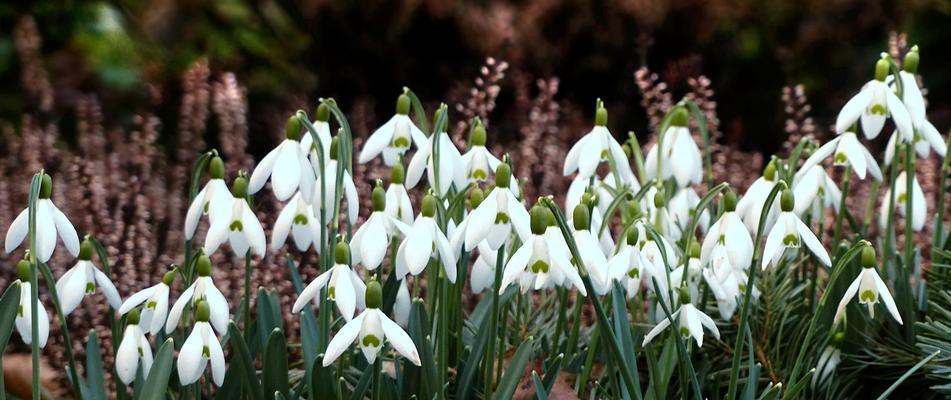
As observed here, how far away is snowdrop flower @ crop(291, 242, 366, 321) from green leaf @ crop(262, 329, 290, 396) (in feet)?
0.33

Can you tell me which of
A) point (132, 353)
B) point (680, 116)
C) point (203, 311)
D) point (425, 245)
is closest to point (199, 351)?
point (203, 311)

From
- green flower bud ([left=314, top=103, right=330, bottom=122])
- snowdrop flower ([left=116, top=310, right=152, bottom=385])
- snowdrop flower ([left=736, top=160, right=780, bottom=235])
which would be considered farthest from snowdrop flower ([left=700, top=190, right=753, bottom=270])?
snowdrop flower ([left=116, top=310, right=152, bottom=385])

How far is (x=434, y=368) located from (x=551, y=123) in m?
2.05

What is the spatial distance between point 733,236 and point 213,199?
82 centimetres

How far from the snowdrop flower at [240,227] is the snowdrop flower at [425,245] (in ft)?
0.86

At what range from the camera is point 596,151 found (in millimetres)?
2139

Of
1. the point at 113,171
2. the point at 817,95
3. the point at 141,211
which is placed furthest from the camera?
the point at 817,95

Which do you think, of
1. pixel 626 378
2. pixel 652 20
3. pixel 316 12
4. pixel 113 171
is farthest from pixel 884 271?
pixel 316 12

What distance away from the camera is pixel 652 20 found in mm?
5359

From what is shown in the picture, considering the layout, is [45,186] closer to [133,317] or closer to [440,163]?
[133,317]

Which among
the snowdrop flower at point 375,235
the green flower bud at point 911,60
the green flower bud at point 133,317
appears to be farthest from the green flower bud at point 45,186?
the green flower bud at point 911,60

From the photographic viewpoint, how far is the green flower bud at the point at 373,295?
1.66 meters

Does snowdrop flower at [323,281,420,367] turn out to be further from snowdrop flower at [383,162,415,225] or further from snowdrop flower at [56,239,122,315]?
snowdrop flower at [56,239,122,315]

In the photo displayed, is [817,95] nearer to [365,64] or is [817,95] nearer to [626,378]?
[365,64]
